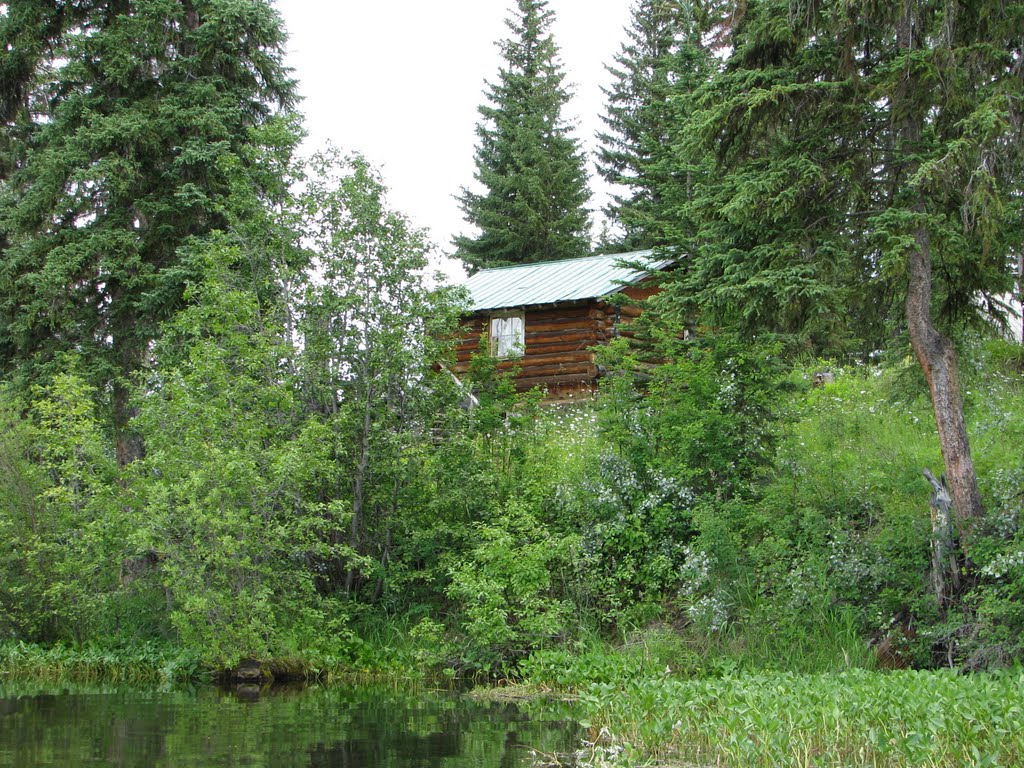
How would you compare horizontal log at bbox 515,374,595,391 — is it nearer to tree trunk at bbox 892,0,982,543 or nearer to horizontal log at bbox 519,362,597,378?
horizontal log at bbox 519,362,597,378

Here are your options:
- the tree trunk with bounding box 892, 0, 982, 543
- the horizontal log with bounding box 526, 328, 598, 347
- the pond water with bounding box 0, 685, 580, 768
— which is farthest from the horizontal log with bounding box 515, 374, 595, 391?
the tree trunk with bounding box 892, 0, 982, 543

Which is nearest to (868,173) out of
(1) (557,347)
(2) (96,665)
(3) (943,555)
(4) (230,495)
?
(3) (943,555)

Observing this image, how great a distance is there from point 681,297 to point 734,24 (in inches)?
134

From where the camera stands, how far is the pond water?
8414 mm

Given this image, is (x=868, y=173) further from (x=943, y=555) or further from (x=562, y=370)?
(x=562, y=370)

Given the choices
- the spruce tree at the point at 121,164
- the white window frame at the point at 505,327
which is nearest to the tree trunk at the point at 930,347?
the spruce tree at the point at 121,164

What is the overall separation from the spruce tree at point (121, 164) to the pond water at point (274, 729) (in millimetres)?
A: 7401

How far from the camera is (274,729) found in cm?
980

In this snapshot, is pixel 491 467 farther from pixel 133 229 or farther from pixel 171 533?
pixel 133 229

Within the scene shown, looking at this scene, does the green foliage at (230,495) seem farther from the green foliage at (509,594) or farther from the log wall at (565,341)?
the log wall at (565,341)

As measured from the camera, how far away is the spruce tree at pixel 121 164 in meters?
18.0

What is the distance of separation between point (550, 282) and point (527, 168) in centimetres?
1046

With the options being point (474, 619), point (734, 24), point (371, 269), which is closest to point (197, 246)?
point (371, 269)

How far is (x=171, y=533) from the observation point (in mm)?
14055
